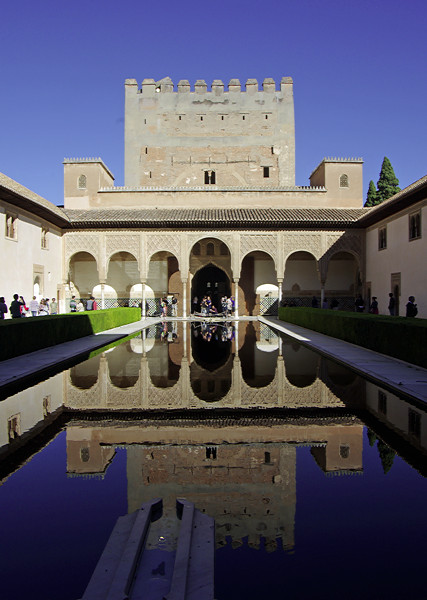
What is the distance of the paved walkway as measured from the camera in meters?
6.17

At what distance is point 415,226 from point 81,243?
14430mm

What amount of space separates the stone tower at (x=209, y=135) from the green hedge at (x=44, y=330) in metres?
17.4

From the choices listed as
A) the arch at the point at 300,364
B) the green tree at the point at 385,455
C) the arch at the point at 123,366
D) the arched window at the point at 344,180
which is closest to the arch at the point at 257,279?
the arched window at the point at 344,180

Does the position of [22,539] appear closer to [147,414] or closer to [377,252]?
[147,414]

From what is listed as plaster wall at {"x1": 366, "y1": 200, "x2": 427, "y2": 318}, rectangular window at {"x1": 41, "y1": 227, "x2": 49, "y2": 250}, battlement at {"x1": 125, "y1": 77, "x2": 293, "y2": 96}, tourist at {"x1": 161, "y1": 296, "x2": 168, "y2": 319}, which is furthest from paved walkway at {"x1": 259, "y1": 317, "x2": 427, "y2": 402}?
battlement at {"x1": 125, "y1": 77, "x2": 293, "y2": 96}

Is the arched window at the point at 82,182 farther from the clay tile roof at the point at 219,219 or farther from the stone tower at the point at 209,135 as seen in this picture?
the stone tower at the point at 209,135

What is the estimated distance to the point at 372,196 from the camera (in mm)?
37875

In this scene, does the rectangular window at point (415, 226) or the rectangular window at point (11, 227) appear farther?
the rectangular window at point (11, 227)

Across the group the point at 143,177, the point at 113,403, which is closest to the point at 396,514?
the point at 113,403

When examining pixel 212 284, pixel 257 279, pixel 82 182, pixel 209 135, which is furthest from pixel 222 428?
pixel 209 135

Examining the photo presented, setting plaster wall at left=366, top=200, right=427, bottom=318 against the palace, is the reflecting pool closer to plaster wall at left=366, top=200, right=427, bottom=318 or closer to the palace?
plaster wall at left=366, top=200, right=427, bottom=318

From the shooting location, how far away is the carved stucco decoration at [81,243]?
907 inches

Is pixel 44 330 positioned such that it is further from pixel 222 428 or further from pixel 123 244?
pixel 123 244

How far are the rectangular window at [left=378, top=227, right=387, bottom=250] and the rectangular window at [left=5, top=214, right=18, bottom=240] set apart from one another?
46.7 feet
